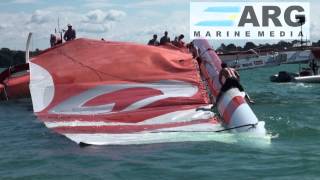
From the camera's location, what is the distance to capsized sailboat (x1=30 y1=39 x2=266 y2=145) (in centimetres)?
1134

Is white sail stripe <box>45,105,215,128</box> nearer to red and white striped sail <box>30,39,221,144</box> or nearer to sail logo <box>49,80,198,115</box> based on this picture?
red and white striped sail <box>30,39,221,144</box>

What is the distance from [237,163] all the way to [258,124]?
81.6 inches

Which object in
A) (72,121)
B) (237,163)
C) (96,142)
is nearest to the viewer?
(237,163)

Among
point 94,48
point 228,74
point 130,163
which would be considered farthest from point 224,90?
point 130,163

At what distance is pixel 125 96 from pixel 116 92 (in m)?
0.22

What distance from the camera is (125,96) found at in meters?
12.7

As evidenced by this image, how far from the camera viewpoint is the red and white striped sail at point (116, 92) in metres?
11.5

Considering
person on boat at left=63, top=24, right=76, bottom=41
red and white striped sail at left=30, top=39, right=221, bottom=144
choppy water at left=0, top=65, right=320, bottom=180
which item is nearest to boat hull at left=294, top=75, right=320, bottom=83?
person on boat at left=63, top=24, right=76, bottom=41

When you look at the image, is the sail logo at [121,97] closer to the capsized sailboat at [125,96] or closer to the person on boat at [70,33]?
the capsized sailboat at [125,96]

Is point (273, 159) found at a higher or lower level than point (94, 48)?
lower

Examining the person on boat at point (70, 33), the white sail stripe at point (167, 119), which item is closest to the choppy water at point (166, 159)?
the white sail stripe at point (167, 119)

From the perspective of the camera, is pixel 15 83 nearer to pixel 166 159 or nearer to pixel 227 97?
pixel 227 97

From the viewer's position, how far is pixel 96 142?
34.7 ft

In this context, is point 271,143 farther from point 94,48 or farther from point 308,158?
point 94,48
